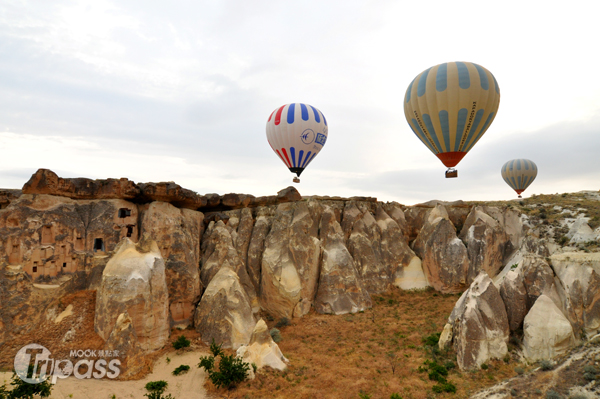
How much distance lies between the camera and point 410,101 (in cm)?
2211

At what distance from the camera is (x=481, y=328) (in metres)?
15.2

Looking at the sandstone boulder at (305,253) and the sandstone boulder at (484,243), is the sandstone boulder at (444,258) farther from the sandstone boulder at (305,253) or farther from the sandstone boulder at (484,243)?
the sandstone boulder at (305,253)

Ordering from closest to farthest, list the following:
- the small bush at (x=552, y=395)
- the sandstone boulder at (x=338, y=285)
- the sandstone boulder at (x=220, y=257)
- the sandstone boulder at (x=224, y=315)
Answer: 1. the small bush at (x=552, y=395)
2. the sandstone boulder at (x=224, y=315)
3. the sandstone boulder at (x=220, y=257)
4. the sandstone boulder at (x=338, y=285)

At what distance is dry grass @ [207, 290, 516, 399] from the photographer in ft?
44.1

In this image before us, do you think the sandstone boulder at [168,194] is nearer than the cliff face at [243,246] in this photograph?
No

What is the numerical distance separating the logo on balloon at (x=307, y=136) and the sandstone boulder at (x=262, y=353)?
1521 cm

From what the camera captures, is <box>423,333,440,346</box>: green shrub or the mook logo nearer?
the mook logo

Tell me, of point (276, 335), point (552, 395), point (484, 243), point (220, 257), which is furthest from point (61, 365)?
point (484, 243)

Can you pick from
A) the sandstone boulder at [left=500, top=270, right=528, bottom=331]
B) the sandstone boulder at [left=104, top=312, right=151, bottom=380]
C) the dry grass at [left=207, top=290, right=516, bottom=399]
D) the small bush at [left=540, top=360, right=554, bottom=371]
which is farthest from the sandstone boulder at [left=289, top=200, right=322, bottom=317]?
the small bush at [left=540, top=360, right=554, bottom=371]

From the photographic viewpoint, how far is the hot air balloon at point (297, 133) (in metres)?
25.8

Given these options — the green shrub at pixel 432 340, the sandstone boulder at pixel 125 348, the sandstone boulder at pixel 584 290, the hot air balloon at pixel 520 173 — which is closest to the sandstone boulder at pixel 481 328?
the green shrub at pixel 432 340

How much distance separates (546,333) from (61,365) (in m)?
22.0

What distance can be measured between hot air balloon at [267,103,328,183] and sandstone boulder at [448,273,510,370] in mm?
15892

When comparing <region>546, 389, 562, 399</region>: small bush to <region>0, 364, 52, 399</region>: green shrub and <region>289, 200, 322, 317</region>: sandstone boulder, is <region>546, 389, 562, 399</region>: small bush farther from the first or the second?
<region>0, 364, 52, 399</region>: green shrub
